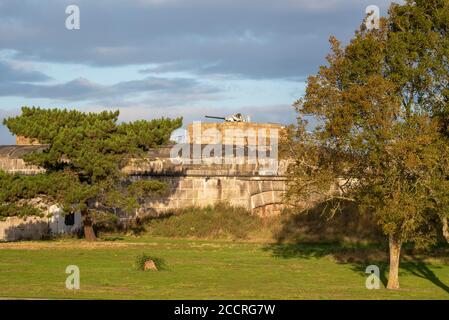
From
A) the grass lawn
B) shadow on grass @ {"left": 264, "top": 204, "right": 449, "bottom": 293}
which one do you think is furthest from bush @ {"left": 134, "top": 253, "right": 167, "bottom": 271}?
shadow on grass @ {"left": 264, "top": 204, "right": 449, "bottom": 293}

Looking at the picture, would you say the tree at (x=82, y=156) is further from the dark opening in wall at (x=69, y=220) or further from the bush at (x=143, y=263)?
the bush at (x=143, y=263)

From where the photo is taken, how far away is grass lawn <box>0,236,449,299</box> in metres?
27.4

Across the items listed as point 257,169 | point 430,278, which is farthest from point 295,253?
point 257,169

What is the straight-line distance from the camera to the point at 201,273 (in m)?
33.7

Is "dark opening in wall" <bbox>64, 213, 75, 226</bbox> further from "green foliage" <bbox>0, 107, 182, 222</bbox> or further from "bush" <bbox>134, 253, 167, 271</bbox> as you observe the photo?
"bush" <bbox>134, 253, 167, 271</bbox>

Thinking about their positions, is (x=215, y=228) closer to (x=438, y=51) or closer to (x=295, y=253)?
(x=295, y=253)

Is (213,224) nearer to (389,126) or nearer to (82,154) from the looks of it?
(82,154)

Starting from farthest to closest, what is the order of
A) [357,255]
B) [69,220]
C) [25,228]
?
1. [69,220]
2. [25,228]
3. [357,255]

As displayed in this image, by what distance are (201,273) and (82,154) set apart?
46.5 feet

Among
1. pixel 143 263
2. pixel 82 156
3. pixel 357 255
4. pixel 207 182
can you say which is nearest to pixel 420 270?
pixel 357 255

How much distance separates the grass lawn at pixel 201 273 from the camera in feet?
89.9

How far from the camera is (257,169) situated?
54188 millimetres

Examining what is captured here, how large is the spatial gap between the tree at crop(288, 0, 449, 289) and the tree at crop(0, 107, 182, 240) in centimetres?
1521

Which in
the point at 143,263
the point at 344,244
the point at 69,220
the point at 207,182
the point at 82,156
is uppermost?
the point at 82,156
